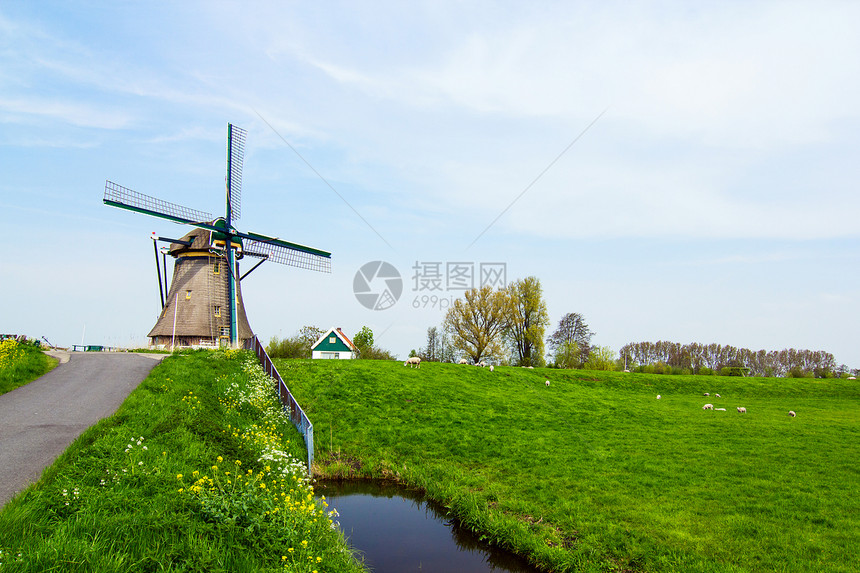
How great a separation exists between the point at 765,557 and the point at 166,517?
11.5 meters

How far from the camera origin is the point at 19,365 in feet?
57.1

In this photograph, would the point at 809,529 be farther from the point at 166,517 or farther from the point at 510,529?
the point at 166,517

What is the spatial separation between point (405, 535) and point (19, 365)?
16231mm

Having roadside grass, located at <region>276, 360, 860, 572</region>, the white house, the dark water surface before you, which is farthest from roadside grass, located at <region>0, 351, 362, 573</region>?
the white house

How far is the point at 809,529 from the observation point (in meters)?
10.5

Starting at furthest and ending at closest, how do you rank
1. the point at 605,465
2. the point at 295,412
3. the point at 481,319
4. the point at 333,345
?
the point at 481,319 → the point at 333,345 → the point at 295,412 → the point at 605,465

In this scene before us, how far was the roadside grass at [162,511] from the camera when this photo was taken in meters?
6.13

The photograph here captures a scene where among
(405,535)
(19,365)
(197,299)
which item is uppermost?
(197,299)

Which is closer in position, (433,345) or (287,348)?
(287,348)

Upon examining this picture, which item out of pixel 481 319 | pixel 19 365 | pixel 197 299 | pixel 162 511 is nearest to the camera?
pixel 162 511

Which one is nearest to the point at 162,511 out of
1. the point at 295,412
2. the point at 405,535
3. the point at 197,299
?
the point at 405,535

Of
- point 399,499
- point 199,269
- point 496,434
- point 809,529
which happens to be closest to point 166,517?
point 399,499

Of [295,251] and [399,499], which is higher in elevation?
[295,251]

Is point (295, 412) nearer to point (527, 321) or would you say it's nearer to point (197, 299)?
point (197, 299)
